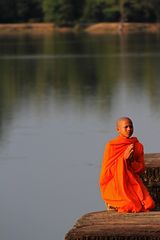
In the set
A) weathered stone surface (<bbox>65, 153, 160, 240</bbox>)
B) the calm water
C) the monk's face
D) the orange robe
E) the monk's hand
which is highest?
the monk's face

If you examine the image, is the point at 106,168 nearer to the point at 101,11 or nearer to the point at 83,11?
the point at 83,11

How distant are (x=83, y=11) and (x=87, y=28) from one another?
1.34m

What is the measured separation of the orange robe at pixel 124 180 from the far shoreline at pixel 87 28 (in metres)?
65.5

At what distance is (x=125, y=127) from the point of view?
6.22 metres

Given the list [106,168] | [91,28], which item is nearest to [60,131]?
[106,168]

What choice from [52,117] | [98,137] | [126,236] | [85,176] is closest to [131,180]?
[126,236]

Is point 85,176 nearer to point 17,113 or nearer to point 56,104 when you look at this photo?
point 17,113

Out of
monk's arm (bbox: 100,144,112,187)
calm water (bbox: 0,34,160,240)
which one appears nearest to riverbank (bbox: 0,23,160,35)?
calm water (bbox: 0,34,160,240)

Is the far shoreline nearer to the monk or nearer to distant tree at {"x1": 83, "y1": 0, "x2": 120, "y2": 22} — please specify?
distant tree at {"x1": 83, "y1": 0, "x2": 120, "y2": 22}

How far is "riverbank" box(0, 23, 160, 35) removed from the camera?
2876 inches

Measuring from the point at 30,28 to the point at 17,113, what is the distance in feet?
186

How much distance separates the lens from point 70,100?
A: 67.8 ft

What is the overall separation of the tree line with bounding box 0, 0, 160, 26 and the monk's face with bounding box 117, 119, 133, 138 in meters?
66.9

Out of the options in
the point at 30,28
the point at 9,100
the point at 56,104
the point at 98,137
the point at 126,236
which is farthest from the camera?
the point at 30,28
